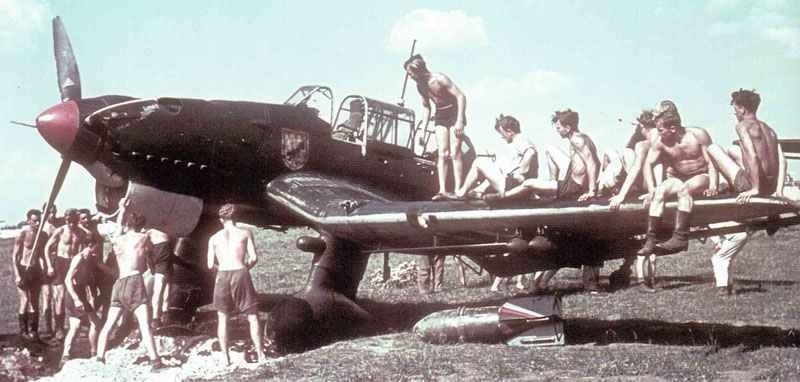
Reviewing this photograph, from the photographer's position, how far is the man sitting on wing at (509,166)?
30.1ft

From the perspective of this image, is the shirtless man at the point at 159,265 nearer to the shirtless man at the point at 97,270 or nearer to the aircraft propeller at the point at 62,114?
the shirtless man at the point at 97,270

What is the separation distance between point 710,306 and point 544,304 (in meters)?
3.41

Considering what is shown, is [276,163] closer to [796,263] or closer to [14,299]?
[14,299]

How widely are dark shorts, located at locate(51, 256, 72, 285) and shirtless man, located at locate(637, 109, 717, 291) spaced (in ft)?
26.6

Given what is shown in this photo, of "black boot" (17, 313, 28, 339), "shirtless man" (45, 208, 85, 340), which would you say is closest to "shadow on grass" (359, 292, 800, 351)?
"shirtless man" (45, 208, 85, 340)

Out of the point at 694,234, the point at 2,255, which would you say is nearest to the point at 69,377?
the point at 694,234

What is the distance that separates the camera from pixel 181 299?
11.3 m

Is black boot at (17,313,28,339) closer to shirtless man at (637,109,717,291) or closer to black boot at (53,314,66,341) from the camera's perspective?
black boot at (53,314,66,341)

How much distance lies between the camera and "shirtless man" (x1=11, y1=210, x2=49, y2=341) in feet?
35.5

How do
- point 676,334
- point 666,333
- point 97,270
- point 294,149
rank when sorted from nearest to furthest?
point 676,334 → point 666,333 → point 97,270 → point 294,149

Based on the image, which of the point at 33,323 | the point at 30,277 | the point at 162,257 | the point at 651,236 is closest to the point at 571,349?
the point at 651,236

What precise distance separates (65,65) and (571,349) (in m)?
8.37

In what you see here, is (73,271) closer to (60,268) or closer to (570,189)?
(60,268)

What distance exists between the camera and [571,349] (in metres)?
8.34
